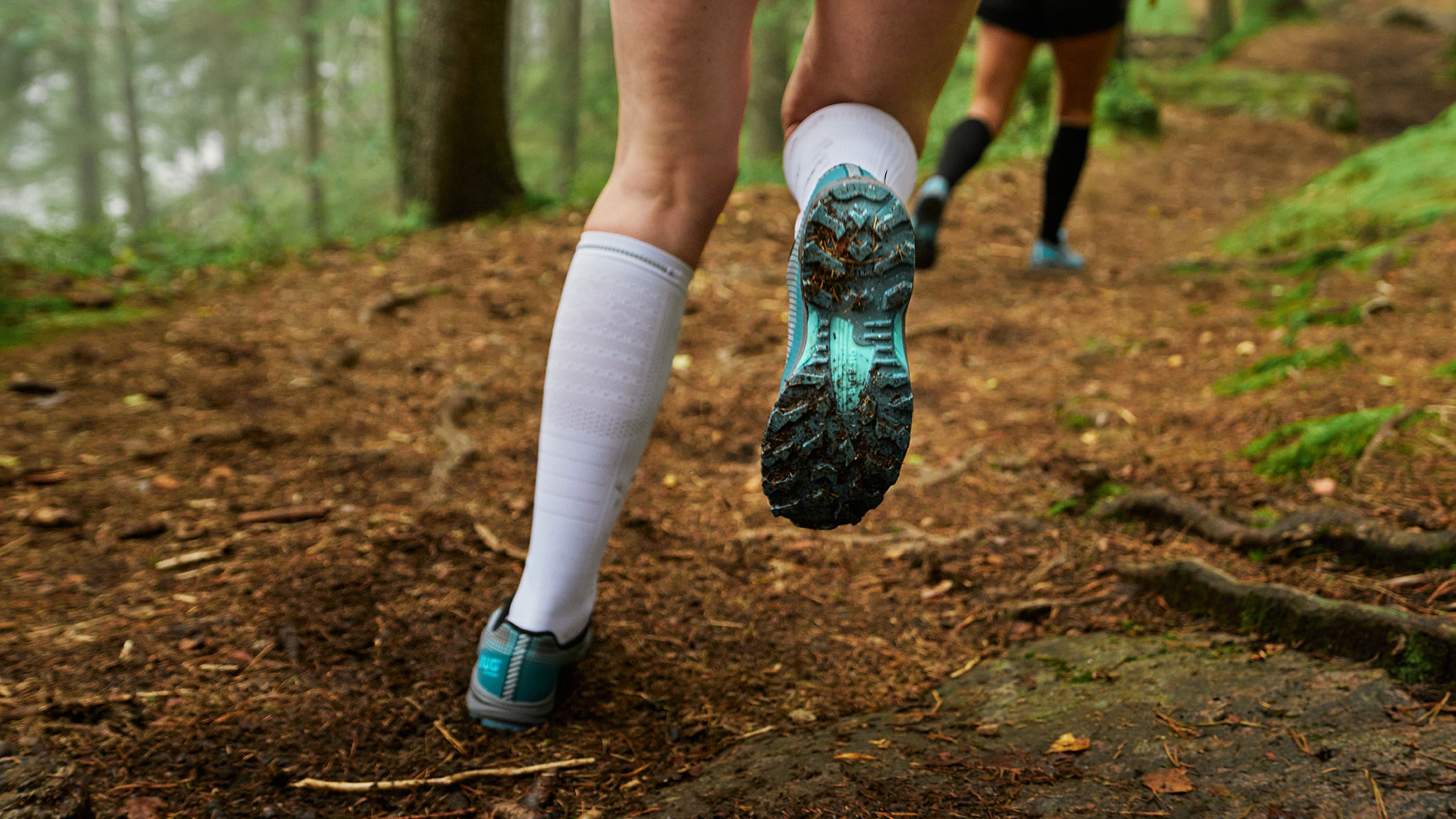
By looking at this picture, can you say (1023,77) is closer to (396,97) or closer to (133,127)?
(396,97)

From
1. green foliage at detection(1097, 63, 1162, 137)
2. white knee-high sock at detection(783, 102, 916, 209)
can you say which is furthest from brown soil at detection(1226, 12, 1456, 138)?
white knee-high sock at detection(783, 102, 916, 209)

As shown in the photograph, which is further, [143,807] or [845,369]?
[143,807]

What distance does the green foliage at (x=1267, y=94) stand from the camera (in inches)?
328

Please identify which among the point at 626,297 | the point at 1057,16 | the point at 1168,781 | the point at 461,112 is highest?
the point at 1057,16

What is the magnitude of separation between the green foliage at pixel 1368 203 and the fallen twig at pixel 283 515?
3.80 metres

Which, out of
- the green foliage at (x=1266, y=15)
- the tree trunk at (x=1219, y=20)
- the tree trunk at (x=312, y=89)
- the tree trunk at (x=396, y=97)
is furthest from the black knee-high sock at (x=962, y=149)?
the tree trunk at (x=1219, y=20)

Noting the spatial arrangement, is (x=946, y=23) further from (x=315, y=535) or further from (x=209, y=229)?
(x=209, y=229)

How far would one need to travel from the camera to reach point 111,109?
28500 mm

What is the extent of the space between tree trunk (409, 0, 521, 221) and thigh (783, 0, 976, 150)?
4.02 meters

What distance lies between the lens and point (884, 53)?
1.19 metres

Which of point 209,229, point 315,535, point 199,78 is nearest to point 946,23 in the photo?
point 315,535

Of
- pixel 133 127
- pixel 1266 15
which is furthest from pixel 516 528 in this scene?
pixel 133 127

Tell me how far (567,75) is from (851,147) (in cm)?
1167

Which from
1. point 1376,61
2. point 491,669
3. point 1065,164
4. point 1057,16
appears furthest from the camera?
point 1376,61
